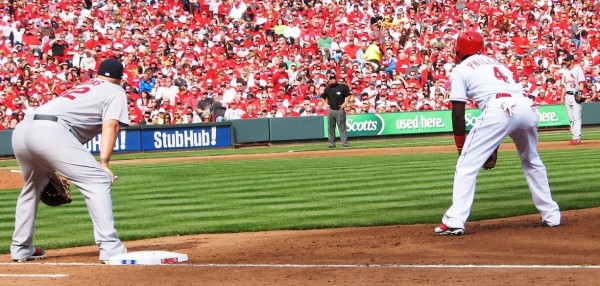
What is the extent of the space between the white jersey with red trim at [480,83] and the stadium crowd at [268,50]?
20.0 metres

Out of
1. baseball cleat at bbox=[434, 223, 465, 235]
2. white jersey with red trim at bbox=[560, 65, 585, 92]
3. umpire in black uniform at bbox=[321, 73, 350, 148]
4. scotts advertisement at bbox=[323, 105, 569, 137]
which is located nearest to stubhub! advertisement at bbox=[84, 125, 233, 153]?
scotts advertisement at bbox=[323, 105, 569, 137]

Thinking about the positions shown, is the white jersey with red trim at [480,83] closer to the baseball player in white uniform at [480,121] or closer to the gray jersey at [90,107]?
the baseball player in white uniform at [480,121]

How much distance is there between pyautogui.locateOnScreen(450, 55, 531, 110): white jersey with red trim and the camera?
29.6ft

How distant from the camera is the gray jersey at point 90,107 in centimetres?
817

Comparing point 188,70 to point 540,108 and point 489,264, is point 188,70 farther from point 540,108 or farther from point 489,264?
point 489,264

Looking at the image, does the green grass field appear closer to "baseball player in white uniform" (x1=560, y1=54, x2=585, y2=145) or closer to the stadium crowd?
"baseball player in white uniform" (x1=560, y1=54, x2=585, y2=145)

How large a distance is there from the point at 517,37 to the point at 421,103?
17.9ft

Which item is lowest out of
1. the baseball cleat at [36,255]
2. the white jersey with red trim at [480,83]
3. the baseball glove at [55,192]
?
the baseball cleat at [36,255]

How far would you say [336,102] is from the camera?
88.1ft

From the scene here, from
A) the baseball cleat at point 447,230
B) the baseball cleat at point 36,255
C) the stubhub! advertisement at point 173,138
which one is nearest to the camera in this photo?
the baseball cleat at point 36,255

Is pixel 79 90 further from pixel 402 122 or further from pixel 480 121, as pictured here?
pixel 402 122

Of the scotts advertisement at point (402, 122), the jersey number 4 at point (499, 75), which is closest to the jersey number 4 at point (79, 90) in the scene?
the jersey number 4 at point (499, 75)

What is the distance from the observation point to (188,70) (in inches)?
1204

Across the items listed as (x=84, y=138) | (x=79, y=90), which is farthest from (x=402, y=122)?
(x=79, y=90)
